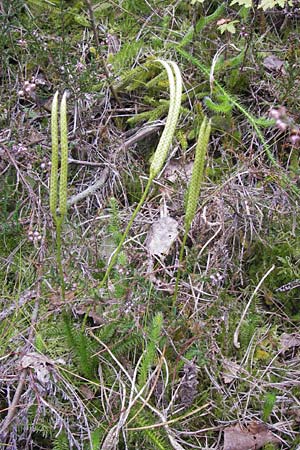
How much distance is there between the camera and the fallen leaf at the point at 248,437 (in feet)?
5.92

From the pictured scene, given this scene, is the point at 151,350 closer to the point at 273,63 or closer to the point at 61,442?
the point at 61,442

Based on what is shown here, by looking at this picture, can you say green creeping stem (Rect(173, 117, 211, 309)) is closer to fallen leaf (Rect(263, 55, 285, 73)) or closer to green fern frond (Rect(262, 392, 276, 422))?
green fern frond (Rect(262, 392, 276, 422))

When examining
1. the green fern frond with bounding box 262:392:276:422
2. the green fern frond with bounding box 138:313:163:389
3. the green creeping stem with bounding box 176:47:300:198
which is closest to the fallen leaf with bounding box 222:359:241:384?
the green fern frond with bounding box 262:392:276:422

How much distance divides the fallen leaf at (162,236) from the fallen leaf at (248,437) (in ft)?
2.29

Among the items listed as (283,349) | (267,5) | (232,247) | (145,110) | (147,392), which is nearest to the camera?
(147,392)

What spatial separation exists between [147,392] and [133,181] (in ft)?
A: 3.10

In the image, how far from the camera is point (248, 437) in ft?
5.96

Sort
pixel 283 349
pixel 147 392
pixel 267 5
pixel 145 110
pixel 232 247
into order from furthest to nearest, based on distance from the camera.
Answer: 1. pixel 145 110
2. pixel 267 5
3. pixel 232 247
4. pixel 283 349
5. pixel 147 392

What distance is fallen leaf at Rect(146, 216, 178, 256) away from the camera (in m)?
2.18

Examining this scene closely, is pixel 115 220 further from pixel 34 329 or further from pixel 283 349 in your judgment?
pixel 283 349

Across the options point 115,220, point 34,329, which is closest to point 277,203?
point 115,220

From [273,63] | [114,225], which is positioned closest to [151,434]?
[114,225]

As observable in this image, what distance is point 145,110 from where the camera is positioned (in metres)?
2.64

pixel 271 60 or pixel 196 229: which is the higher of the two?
pixel 271 60
